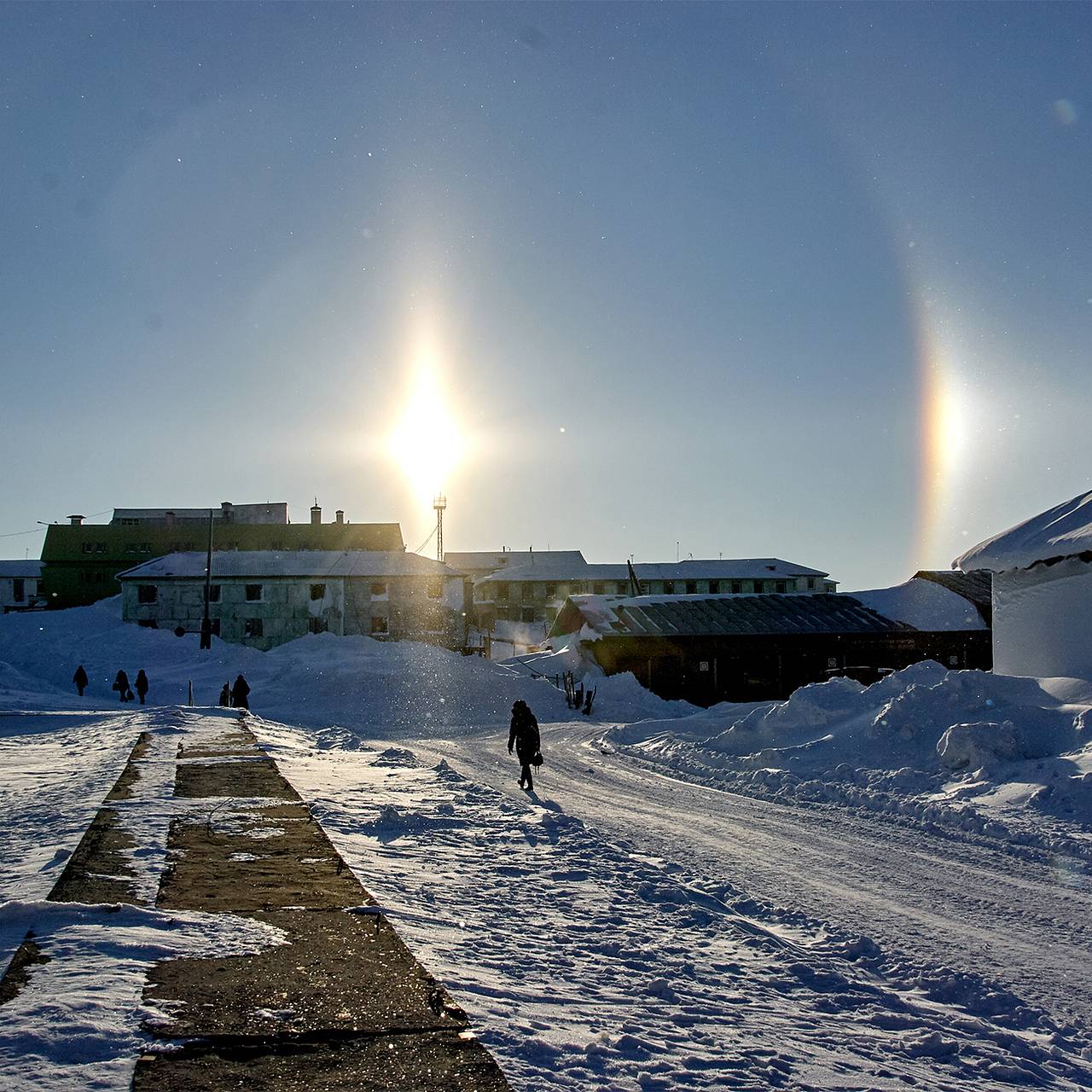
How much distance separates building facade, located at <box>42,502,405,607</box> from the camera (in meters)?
75.6

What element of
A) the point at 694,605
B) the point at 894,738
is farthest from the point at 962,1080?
the point at 694,605

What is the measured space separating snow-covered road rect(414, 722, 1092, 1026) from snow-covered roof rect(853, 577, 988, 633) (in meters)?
32.7

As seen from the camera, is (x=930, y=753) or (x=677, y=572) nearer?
(x=930, y=753)

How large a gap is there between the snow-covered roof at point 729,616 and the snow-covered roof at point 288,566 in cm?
1343

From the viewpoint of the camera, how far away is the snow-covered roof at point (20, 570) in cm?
8994

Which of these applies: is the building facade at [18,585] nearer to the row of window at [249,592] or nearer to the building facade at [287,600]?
the building facade at [287,600]

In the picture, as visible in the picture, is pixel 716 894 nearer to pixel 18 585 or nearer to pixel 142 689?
pixel 142 689

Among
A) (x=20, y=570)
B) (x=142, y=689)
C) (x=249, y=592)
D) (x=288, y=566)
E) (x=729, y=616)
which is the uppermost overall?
(x=20, y=570)

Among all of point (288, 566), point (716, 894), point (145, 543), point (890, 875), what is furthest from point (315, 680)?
point (145, 543)

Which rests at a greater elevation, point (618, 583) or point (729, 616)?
point (618, 583)

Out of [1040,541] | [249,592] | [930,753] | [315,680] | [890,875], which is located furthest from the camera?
[249,592]

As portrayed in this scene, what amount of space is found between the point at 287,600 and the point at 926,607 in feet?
111

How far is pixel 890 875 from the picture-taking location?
10.5m

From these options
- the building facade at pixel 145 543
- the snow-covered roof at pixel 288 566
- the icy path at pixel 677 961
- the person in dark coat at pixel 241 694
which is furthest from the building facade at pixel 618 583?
the icy path at pixel 677 961
